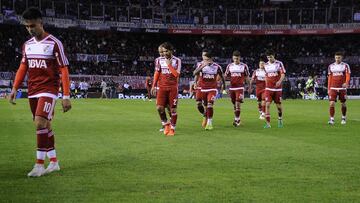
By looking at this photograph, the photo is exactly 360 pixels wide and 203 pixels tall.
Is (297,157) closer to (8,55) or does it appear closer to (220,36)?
(8,55)

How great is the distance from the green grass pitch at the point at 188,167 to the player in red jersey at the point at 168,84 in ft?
1.84

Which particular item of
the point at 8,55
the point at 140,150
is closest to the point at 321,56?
the point at 8,55

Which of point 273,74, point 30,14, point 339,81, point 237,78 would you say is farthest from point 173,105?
point 339,81

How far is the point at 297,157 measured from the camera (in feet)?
33.6

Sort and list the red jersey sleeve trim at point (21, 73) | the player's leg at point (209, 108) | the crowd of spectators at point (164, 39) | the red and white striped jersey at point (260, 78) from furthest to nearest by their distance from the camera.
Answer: the crowd of spectators at point (164, 39) → the red and white striped jersey at point (260, 78) → the player's leg at point (209, 108) → the red jersey sleeve trim at point (21, 73)

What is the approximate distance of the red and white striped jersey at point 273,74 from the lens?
714 inches

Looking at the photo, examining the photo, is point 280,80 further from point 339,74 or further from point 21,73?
Result: point 21,73

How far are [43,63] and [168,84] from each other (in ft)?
22.4

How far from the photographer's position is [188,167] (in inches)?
355

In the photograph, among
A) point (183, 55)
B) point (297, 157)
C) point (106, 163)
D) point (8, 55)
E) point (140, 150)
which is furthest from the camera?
point (183, 55)

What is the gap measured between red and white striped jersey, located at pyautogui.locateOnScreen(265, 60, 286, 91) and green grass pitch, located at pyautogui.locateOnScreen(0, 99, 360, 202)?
2.87m

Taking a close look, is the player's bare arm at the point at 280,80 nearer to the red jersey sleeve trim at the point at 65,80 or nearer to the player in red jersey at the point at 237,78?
the player in red jersey at the point at 237,78

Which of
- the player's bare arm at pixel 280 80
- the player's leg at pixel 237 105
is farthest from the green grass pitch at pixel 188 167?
the player's bare arm at pixel 280 80

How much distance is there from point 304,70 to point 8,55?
30.4 m
